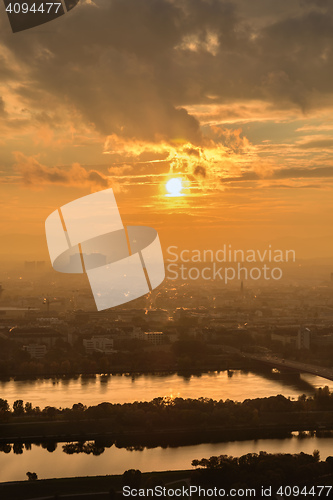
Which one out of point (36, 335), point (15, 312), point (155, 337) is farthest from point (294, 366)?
point (15, 312)

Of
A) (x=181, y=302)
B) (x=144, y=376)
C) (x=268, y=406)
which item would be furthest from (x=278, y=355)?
(x=181, y=302)

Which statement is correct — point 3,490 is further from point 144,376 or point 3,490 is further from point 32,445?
point 144,376

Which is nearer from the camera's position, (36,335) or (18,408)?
(18,408)

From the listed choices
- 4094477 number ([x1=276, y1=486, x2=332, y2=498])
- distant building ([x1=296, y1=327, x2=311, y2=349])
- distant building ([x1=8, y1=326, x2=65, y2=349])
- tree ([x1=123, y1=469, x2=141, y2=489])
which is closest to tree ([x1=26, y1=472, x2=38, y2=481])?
tree ([x1=123, y1=469, x2=141, y2=489])

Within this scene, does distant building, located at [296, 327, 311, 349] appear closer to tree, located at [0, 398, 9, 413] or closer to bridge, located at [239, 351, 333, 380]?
bridge, located at [239, 351, 333, 380]

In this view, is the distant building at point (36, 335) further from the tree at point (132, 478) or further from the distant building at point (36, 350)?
the tree at point (132, 478)

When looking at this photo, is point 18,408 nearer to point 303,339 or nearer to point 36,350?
point 36,350

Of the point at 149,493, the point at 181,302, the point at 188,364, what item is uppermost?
the point at 181,302
